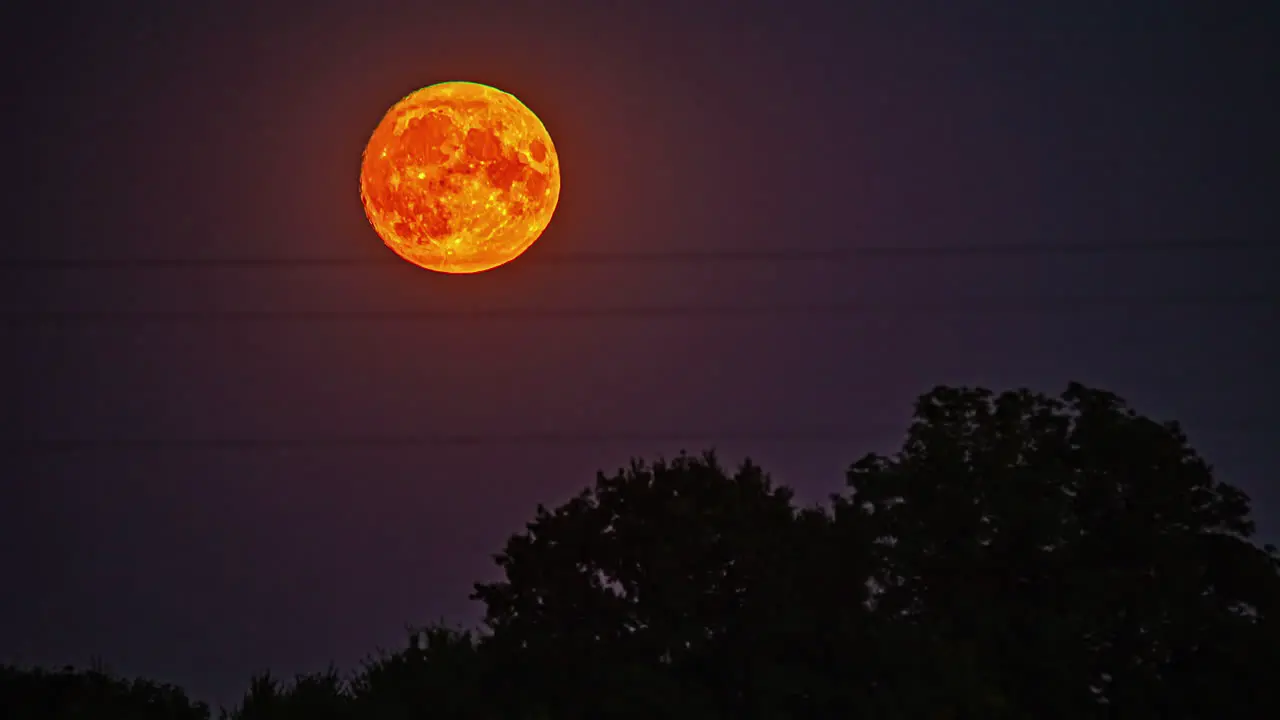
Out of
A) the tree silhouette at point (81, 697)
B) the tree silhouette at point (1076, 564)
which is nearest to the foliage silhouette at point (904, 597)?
the tree silhouette at point (1076, 564)

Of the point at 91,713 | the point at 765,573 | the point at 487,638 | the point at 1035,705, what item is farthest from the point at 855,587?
the point at 91,713

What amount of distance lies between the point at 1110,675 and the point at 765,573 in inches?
404

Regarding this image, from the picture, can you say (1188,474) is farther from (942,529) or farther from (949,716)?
(949,716)

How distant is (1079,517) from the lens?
45.2m

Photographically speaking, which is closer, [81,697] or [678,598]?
[678,598]

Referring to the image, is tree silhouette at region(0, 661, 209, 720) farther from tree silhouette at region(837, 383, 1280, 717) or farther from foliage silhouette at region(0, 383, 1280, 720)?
tree silhouette at region(837, 383, 1280, 717)

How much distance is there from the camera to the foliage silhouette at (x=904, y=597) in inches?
1581

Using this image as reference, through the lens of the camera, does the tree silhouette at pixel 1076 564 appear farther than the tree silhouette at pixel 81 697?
No

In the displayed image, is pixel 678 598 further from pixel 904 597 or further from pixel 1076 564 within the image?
pixel 1076 564

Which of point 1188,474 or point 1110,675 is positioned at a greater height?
point 1188,474

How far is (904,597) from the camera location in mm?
43500

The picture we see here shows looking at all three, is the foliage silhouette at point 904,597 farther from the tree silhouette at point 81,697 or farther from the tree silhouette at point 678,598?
the tree silhouette at point 81,697

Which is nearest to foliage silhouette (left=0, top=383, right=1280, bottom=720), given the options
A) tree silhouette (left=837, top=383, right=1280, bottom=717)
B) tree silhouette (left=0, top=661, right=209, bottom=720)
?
tree silhouette (left=837, top=383, right=1280, bottom=717)

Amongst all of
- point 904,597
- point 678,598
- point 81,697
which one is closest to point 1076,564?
point 904,597
